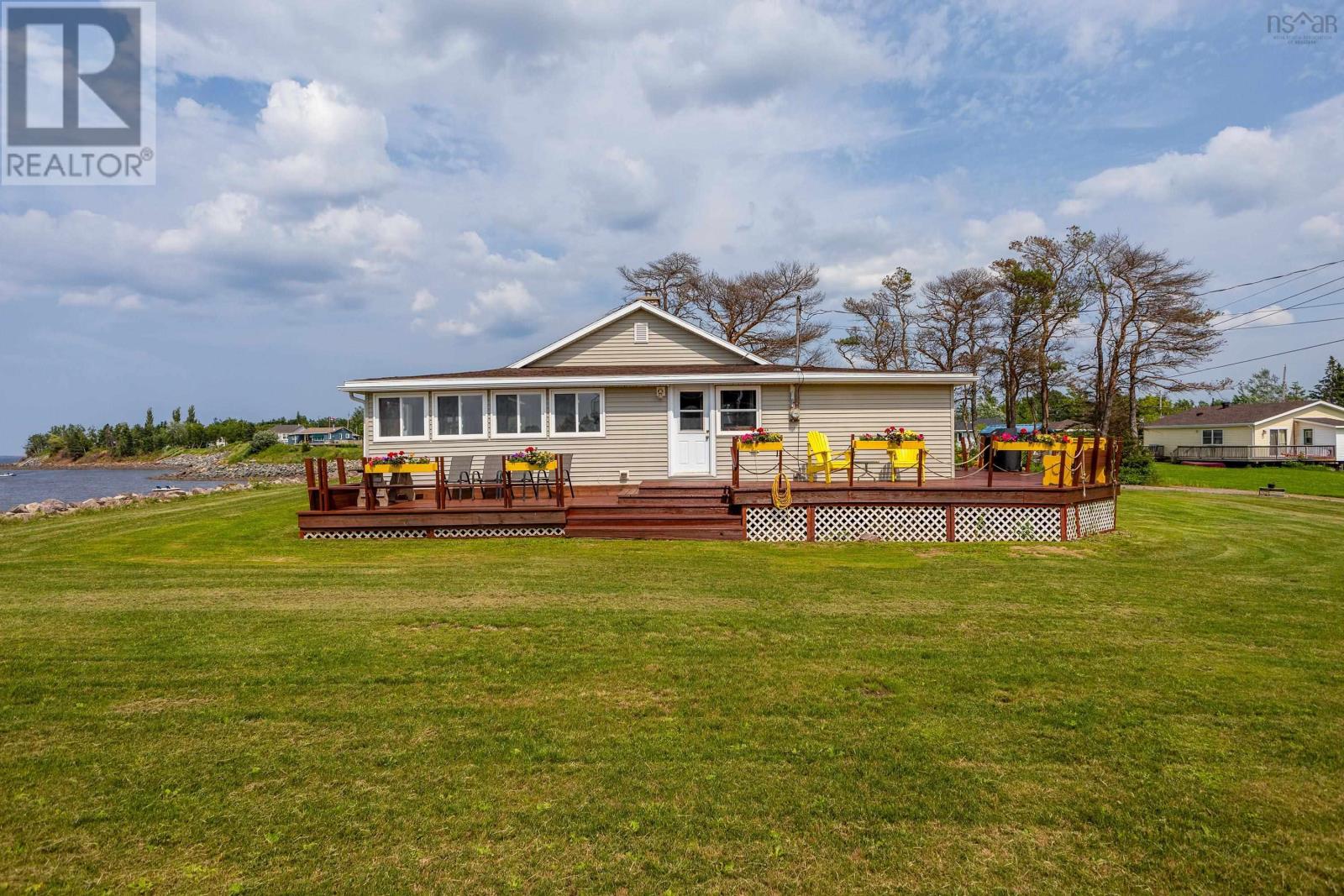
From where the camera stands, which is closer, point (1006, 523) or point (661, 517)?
point (1006, 523)

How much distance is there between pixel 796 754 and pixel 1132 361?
39068 millimetres

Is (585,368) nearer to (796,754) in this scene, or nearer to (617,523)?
(617,523)

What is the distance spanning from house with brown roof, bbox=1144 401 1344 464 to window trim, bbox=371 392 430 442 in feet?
150

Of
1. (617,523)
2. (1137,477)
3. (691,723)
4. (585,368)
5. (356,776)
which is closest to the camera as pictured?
(356,776)

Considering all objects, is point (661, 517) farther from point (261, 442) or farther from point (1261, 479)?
point (261, 442)

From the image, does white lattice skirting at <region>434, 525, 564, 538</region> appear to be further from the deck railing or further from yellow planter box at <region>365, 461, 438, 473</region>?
the deck railing

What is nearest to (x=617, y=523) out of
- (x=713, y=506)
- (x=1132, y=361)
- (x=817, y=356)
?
(x=713, y=506)

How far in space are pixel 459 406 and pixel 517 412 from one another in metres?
1.14

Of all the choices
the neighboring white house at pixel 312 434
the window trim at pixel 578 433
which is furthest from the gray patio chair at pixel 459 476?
the neighboring white house at pixel 312 434

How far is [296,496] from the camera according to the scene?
17.8 meters

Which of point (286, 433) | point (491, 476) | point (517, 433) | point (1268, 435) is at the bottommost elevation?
point (491, 476)

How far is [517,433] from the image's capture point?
1374 cm

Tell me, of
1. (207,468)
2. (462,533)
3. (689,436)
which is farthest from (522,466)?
(207,468)
